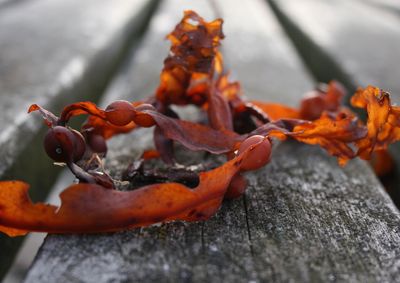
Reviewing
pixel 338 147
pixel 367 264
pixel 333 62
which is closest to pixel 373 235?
pixel 367 264

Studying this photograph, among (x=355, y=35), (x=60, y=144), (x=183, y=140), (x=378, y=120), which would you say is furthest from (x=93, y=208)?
(x=355, y=35)

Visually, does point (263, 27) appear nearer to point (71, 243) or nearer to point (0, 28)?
point (0, 28)

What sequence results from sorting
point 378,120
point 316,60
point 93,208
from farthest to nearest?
point 316,60 → point 378,120 → point 93,208

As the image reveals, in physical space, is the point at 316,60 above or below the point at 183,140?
below

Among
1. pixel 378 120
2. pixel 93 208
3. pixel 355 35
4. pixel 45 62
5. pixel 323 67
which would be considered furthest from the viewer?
pixel 355 35

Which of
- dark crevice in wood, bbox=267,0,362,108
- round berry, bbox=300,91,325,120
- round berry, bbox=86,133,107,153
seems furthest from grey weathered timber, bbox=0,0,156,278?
dark crevice in wood, bbox=267,0,362,108

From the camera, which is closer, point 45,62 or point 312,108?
point 312,108

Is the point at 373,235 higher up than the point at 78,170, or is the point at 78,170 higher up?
the point at 78,170

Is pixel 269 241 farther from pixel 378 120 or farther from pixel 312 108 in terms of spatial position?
pixel 312 108
